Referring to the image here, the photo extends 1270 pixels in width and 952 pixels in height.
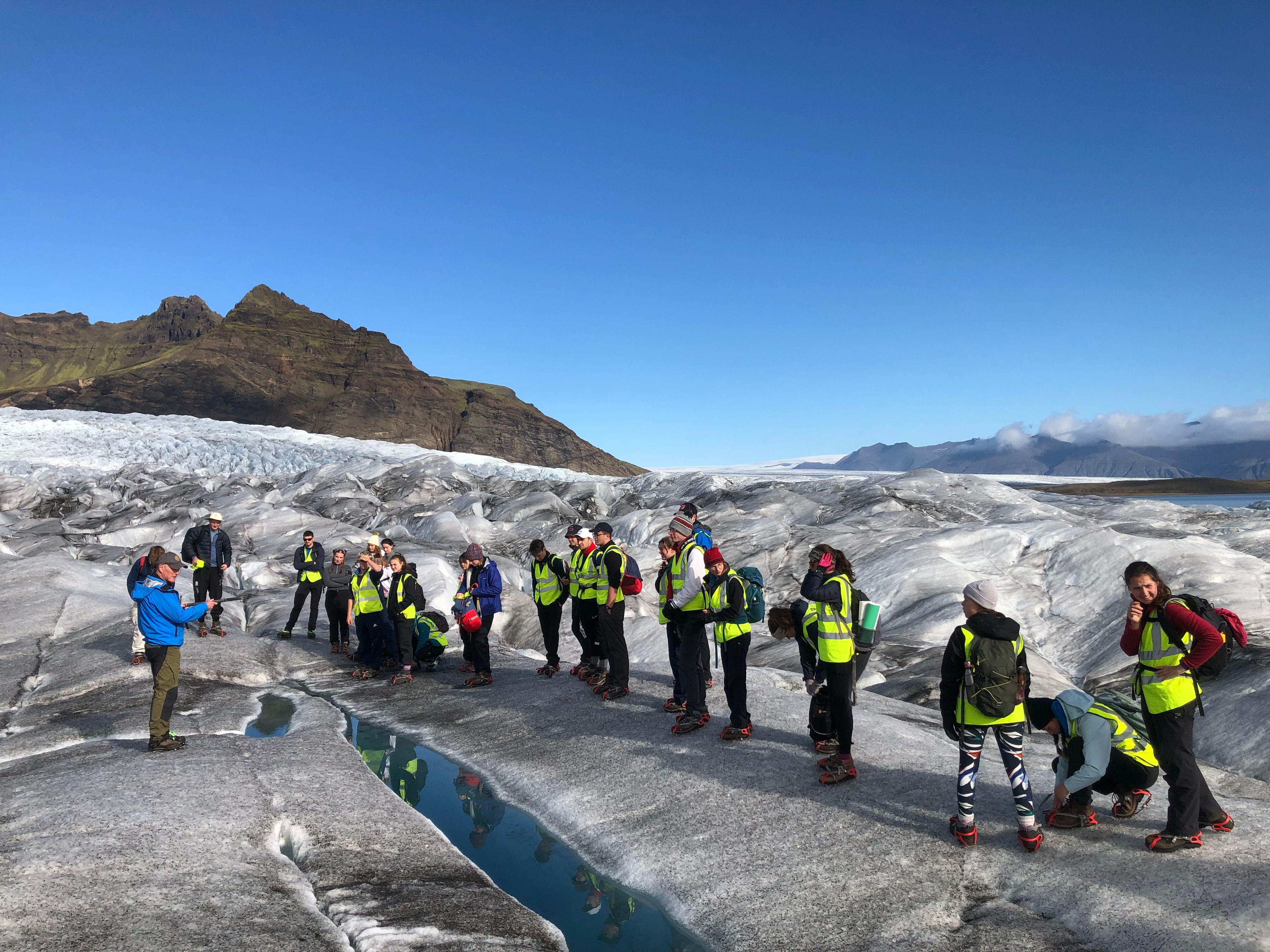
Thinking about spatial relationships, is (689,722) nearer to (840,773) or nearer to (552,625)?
(840,773)

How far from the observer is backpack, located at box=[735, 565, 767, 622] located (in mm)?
9195

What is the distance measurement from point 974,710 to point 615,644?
6.20 metres

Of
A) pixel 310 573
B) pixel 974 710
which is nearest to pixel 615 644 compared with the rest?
pixel 974 710

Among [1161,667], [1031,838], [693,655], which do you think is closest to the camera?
[1161,667]

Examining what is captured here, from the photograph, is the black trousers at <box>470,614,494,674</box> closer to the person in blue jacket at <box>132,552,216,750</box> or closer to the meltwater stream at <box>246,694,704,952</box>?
the meltwater stream at <box>246,694,704,952</box>

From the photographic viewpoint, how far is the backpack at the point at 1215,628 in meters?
5.93

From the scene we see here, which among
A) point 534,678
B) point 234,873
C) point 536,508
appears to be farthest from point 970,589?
point 536,508

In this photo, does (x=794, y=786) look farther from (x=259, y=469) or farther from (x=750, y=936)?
(x=259, y=469)

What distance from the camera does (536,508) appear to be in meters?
40.7

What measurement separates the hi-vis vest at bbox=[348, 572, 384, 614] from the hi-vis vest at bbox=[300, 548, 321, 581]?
8.61 ft

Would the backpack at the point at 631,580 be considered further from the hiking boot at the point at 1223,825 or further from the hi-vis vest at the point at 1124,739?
the hiking boot at the point at 1223,825

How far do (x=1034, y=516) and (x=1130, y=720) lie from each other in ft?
72.5

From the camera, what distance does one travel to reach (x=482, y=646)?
13.7m

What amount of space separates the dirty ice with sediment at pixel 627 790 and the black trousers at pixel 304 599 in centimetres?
58
